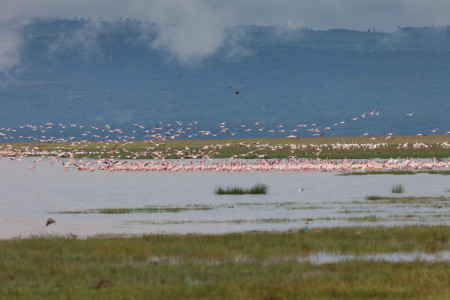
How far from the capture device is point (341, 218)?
31000 mm

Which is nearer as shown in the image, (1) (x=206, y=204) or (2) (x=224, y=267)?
(2) (x=224, y=267)

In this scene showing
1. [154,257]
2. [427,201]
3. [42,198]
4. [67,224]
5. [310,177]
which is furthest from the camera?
[310,177]

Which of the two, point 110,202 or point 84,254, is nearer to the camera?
point 84,254

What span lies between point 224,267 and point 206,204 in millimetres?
20172

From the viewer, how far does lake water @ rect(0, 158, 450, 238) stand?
2945 cm

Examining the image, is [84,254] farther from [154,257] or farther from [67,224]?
[67,224]

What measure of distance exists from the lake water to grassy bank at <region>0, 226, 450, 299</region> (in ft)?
11.5

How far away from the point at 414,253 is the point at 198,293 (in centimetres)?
707

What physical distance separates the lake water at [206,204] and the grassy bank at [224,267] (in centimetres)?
349

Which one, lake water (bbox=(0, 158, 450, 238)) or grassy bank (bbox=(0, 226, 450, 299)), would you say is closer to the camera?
grassy bank (bbox=(0, 226, 450, 299))

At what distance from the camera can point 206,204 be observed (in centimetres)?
3972

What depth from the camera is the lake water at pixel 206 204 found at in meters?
29.5

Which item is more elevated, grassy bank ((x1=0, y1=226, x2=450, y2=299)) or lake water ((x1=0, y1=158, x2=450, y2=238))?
lake water ((x1=0, y1=158, x2=450, y2=238))

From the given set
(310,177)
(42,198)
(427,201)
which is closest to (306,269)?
(427,201)
